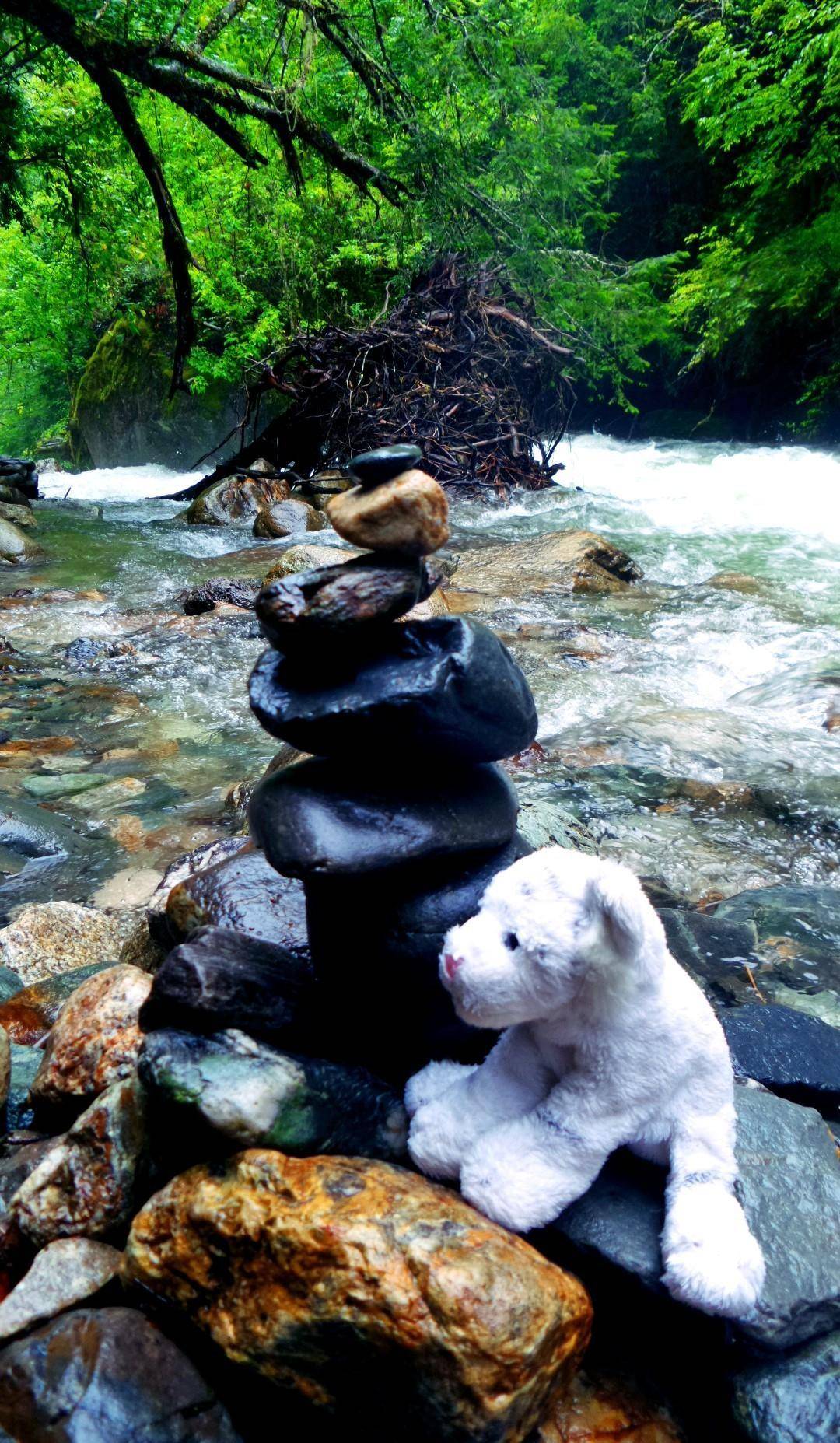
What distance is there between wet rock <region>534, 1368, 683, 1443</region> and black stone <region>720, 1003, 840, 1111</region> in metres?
0.91

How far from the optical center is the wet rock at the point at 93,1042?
2.41m

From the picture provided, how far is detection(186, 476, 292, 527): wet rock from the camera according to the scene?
13.2 metres

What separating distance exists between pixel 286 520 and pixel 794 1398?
11.6 metres

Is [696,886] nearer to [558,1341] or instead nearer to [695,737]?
[695,737]

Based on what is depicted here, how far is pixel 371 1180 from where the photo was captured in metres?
1.77

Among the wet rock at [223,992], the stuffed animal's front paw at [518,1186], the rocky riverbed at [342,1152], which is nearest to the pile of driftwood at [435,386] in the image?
the rocky riverbed at [342,1152]

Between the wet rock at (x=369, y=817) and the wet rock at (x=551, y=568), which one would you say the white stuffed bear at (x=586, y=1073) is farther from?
the wet rock at (x=551, y=568)

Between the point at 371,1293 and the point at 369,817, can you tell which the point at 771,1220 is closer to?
the point at 371,1293

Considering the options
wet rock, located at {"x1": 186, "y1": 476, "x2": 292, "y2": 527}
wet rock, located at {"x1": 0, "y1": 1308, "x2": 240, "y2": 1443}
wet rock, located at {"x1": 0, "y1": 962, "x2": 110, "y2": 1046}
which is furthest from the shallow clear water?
wet rock, located at {"x1": 0, "y1": 1308, "x2": 240, "y2": 1443}

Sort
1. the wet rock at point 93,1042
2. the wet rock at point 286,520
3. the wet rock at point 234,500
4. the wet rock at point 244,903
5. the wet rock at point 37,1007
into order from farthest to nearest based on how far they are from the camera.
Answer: the wet rock at point 234,500, the wet rock at point 286,520, the wet rock at point 37,1007, the wet rock at point 244,903, the wet rock at point 93,1042

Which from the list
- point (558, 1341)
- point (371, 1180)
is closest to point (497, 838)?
point (371, 1180)

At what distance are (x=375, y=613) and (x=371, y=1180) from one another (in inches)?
46.4

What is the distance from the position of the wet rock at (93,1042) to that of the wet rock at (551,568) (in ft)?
22.9

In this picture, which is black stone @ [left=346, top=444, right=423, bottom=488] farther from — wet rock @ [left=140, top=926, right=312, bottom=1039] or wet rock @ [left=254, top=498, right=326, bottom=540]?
wet rock @ [left=254, top=498, right=326, bottom=540]
